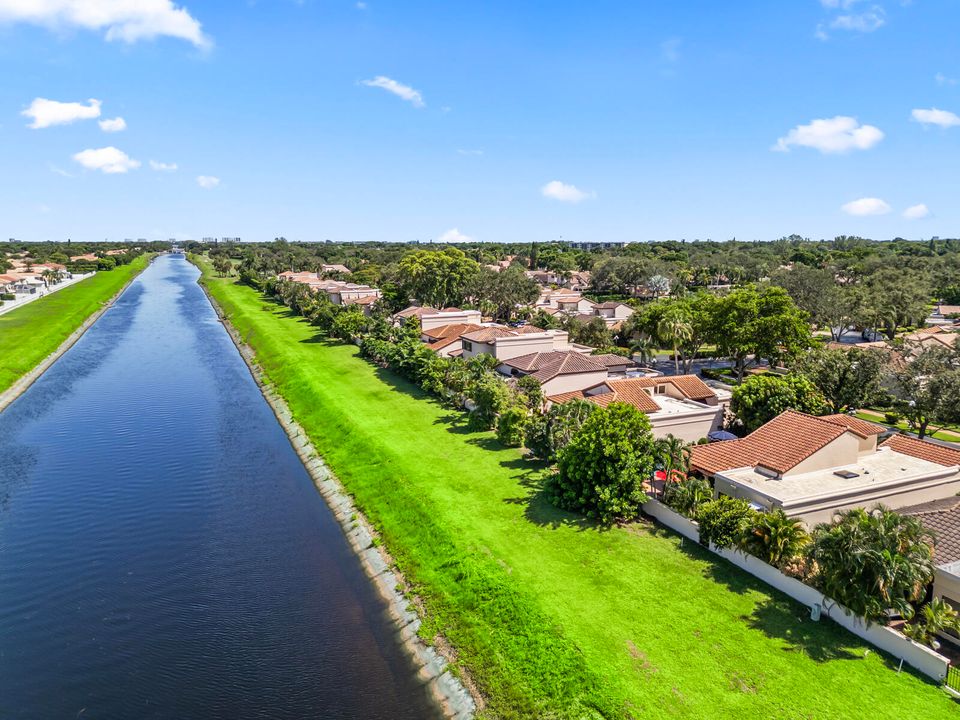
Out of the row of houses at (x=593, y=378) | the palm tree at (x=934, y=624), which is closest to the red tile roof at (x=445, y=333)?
the row of houses at (x=593, y=378)

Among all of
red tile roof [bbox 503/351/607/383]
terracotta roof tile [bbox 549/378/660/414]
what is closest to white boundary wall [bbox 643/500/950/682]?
terracotta roof tile [bbox 549/378/660/414]

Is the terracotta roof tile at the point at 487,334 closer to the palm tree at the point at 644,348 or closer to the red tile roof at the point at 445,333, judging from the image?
the red tile roof at the point at 445,333

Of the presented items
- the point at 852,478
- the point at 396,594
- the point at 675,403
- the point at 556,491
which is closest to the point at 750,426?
the point at 675,403

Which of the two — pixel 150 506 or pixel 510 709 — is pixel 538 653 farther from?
pixel 150 506

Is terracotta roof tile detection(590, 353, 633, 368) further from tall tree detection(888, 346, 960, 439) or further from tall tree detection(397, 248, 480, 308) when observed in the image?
tall tree detection(397, 248, 480, 308)

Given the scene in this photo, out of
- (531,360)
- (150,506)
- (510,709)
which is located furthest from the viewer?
(531,360)
